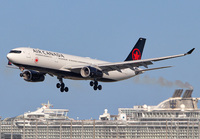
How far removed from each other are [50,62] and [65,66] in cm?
274

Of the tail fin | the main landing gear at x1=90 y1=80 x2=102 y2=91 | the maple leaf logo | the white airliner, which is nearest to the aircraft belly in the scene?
the white airliner

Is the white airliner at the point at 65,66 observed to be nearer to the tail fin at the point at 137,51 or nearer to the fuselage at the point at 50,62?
the fuselage at the point at 50,62

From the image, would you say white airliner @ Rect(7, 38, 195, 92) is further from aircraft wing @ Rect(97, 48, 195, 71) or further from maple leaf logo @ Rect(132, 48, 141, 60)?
maple leaf logo @ Rect(132, 48, 141, 60)

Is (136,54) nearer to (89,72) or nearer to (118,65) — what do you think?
(118,65)

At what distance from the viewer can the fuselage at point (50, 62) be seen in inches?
2756

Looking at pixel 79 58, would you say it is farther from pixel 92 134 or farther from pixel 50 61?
pixel 92 134

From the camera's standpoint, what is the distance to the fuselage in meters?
70.0

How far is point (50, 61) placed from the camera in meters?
71.7

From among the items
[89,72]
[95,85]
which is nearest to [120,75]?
[95,85]

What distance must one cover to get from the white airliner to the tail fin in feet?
22.3

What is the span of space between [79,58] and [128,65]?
300 inches

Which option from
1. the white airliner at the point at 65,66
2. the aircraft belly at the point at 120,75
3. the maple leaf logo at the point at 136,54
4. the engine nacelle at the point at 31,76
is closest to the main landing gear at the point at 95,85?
the white airliner at the point at 65,66

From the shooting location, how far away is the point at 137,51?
3568 inches

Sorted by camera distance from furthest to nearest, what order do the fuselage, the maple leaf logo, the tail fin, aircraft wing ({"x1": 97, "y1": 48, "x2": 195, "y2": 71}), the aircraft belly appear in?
the maple leaf logo → the tail fin → the aircraft belly → aircraft wing ({"x1": 97, "y1": 48, "x2": 195, "y2": 71}) → the fuselage
